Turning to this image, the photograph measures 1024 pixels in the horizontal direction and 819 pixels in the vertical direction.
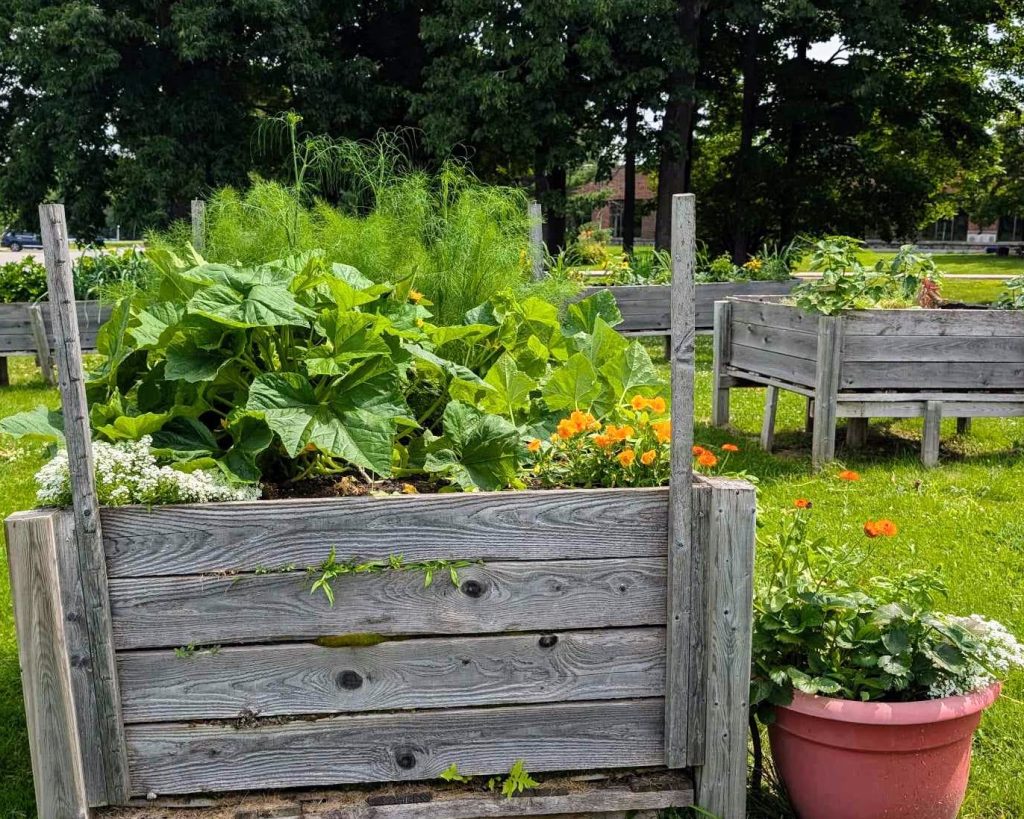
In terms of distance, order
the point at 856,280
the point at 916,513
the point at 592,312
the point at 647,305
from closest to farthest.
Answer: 1. the point at 592,312
2. the point at 916,513
3. the point at 856,280
4. the point at 647,305

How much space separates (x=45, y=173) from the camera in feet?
58.9

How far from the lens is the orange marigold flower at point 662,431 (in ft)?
7.55

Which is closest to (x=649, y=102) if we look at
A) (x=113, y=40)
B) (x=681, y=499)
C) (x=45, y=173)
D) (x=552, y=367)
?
(x=113, y=40)

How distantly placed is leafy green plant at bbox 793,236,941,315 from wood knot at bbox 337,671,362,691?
4121 millimetres

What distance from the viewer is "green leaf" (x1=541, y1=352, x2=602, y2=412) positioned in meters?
2.61

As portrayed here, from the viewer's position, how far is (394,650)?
81.6 inches

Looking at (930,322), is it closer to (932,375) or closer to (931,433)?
(932,375)

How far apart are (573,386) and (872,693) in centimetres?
110

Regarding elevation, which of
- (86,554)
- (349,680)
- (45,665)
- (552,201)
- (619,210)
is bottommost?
(349,680)

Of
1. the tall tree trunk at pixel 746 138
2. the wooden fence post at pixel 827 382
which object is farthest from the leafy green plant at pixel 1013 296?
the tall tree trunk at pixel 746 138

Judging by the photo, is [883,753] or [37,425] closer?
[883,753]

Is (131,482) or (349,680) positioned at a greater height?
(131,482)

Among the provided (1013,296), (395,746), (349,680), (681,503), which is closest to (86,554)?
(349,680)

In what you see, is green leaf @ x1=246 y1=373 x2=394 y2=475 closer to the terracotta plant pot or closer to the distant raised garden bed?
the terracotta plant pot
